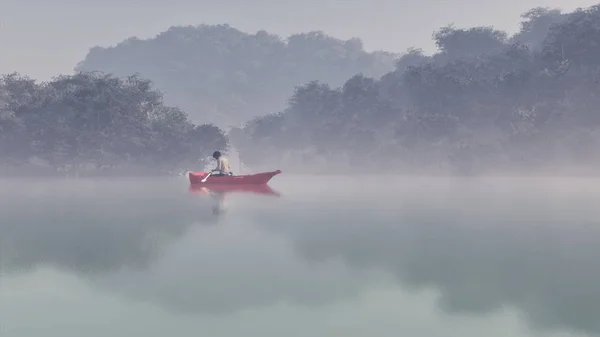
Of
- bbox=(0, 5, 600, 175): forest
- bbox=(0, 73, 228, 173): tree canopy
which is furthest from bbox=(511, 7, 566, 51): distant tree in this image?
bbox=(0, 73, 228, 173): tree canopy

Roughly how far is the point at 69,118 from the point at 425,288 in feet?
192

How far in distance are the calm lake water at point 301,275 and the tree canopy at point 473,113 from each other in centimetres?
3839

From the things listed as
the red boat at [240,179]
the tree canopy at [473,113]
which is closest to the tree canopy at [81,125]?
the tree canopy at [473,113]

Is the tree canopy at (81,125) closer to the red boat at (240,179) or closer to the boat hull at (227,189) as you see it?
the boat hull at (227,189)

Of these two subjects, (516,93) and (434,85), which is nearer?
(516,93)

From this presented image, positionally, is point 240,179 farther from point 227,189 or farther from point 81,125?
point 81,125

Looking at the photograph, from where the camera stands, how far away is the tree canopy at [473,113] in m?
60.4

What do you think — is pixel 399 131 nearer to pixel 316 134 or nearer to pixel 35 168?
pixel 316 134

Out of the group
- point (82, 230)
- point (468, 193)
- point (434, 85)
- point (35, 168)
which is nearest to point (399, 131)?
point (434, 85)

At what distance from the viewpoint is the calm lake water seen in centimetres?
923

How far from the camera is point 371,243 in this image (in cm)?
1730

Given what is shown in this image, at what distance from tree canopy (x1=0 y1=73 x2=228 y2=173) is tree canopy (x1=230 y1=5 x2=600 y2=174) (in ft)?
72.7

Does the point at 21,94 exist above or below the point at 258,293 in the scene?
above

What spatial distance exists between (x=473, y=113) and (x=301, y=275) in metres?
59.7
